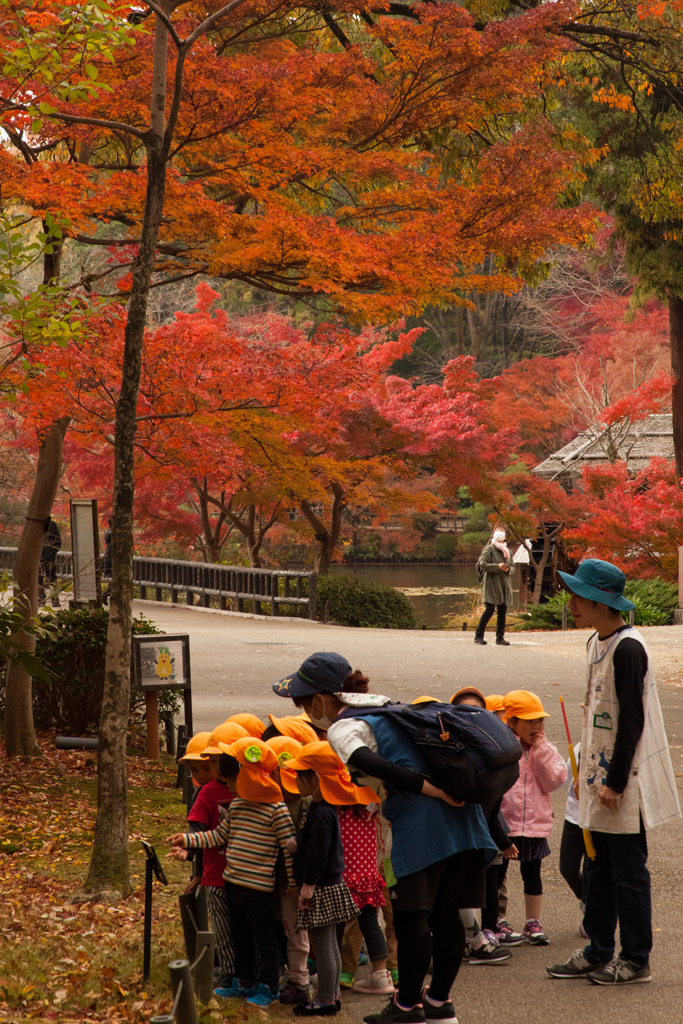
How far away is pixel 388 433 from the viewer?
16.9m

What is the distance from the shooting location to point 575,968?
3.68 m

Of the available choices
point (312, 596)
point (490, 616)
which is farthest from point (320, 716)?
point (312, 596)

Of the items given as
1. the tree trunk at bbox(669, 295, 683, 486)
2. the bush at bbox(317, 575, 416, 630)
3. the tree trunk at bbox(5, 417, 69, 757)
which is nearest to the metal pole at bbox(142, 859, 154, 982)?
the tree trunk at bbox(5, 417, 69, 757)

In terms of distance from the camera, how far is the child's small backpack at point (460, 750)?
116 inches

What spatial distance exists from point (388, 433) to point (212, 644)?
5.58m

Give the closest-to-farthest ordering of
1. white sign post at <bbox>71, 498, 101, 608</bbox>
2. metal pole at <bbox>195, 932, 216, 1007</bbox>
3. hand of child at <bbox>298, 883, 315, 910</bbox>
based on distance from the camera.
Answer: metal pole at <bbox>195, 932, 216, 1007</bbox> → hand of child at <bbox>298, 883, 315, 910</bbox> → white sign post at <bbox>71, 498, 101, 608</bbox>

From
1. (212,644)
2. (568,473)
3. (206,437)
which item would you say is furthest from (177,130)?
(568,473)

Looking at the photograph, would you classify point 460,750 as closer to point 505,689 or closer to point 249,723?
point 249,723

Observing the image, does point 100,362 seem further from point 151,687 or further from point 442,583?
point 442,583

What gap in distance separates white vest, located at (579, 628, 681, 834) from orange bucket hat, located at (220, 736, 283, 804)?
1.21 m

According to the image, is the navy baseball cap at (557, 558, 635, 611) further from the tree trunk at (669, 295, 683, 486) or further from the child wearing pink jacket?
the tree trunk at (669, 295, 683, 486)

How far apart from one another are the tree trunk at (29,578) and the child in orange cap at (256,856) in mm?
3935

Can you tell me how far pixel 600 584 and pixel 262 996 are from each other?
1.97m

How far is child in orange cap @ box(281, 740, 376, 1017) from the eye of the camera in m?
3.33
